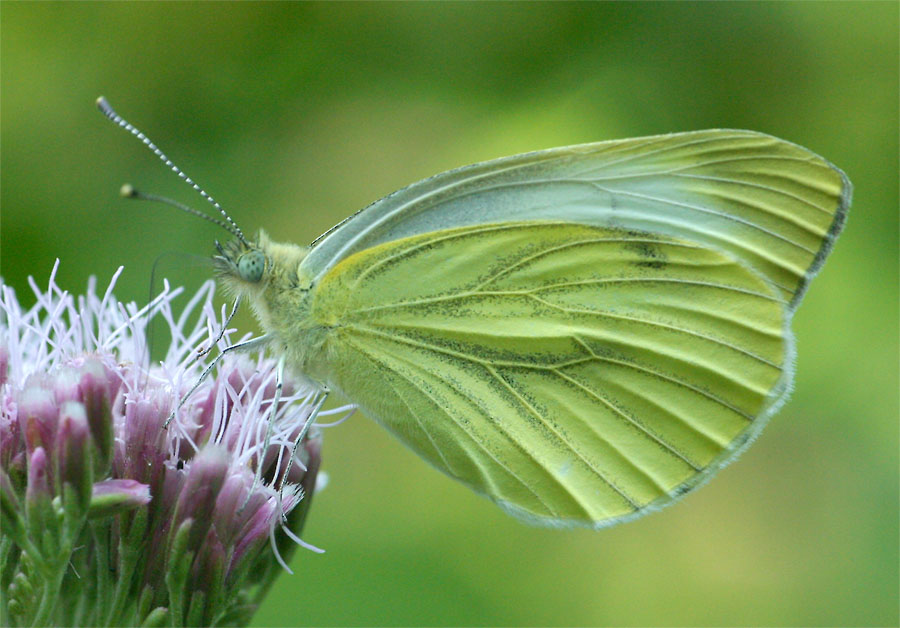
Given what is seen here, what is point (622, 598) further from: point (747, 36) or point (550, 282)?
point (747, 36)

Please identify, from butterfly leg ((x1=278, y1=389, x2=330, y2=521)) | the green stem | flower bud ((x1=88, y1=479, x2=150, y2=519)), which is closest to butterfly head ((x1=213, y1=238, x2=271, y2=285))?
butterfly leg ((x1=278, y1=389, x2=330, y2=521))

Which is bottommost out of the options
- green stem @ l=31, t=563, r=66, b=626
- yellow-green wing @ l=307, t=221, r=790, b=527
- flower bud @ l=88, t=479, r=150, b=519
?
green stem @ l=31, t=563, r=66, b=626

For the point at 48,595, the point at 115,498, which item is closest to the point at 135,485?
the point at 115,498

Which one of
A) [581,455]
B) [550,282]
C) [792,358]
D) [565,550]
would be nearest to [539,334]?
[550,282]

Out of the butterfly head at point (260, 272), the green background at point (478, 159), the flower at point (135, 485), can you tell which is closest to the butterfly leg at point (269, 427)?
the flower at point (135, 485)

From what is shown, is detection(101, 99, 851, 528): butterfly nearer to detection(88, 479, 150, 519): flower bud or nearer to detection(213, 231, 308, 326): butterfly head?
detection(213, 231, 308, 326): butterfly head

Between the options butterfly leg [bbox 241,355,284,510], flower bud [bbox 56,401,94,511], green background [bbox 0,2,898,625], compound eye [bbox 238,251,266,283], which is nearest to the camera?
flower bud [bbox 56,401,94,511]

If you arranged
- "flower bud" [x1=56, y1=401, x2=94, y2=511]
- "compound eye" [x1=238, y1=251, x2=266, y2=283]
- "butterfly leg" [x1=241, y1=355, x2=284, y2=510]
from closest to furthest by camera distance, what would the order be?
"flower bud" [x1=56, y1=401, x2=94, y2=511]
"butterfly leg" [x1=241, y1=355, x2=284, y2=510]
"compound eye" [x1=238, y1=251, x2=266, y2=283]

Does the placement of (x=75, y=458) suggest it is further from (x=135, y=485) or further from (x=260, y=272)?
(x=260, y=272)
